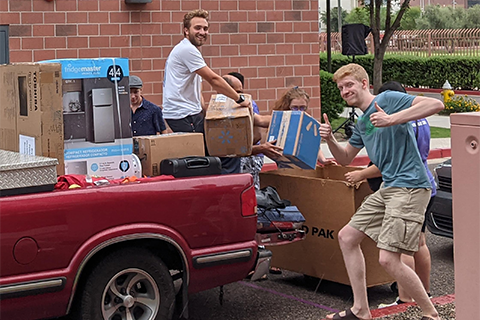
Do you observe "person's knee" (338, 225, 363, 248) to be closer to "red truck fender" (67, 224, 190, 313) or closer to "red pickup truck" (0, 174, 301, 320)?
"red pickup truck" (0, 174, 301, 320)

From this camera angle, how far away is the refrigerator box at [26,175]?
14.4 feet

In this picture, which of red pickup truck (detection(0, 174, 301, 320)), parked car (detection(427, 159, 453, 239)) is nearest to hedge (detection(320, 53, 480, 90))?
parked car (detection(427, 159, 453, 239))

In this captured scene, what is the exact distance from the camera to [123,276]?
487cm

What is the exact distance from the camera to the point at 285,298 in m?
6.18

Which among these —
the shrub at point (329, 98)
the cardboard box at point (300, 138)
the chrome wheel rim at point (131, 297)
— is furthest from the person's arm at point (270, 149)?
the shrub at point (329, 98)

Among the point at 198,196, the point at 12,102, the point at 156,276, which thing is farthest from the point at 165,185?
the point at 12,102

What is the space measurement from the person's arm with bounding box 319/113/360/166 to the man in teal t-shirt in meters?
0.32

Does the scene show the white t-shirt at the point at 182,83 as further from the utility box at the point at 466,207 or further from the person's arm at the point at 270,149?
the utility box at the point at 466,207

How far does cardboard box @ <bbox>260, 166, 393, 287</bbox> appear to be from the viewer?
232 inches

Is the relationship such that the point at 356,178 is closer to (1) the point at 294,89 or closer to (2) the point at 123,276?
(1) the point at 294,89

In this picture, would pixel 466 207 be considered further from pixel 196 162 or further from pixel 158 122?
pixel 158 122

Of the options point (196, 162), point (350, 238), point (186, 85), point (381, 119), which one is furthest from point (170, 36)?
point (381, 119)

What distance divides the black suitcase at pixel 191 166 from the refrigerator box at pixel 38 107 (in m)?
0.73

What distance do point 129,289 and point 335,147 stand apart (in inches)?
72.7
